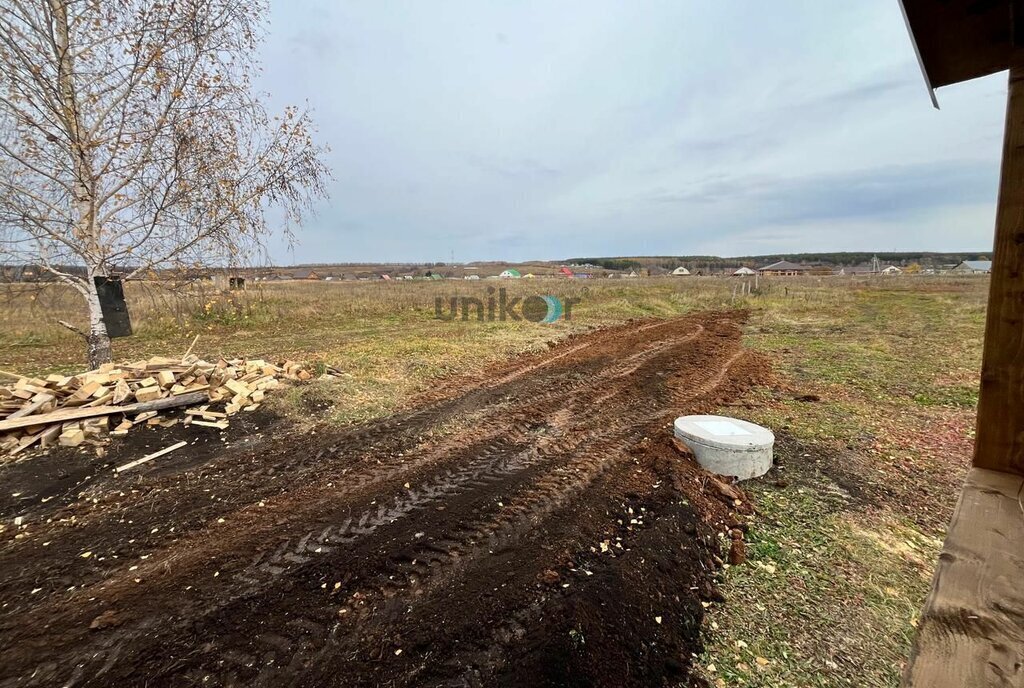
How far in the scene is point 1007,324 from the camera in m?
1.59

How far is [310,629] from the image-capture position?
259cm

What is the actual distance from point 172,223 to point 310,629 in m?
7.24

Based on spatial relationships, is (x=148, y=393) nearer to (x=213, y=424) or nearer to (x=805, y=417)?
(x=213, y=424)

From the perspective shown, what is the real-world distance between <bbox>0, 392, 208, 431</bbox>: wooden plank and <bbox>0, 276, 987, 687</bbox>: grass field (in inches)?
58.4

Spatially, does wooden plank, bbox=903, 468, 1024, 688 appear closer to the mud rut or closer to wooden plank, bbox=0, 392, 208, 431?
the mud rut

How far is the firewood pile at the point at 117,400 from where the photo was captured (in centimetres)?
516

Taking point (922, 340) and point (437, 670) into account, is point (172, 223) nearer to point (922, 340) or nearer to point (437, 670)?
point (437, 670)

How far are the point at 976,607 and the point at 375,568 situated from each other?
10.2 ft

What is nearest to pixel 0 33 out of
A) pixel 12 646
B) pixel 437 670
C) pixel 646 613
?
pixel 12 646

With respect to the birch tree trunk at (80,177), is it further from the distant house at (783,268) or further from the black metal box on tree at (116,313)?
the distant house at (783,268)

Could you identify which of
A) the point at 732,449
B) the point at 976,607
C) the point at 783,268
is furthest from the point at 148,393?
the point at 783,268

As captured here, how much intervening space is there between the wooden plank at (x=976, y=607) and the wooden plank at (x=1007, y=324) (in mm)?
246

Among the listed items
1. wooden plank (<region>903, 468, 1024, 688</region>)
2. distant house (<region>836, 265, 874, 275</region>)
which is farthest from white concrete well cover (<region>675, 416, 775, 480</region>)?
distant house (<region>836, 265, 874, 275</region>)

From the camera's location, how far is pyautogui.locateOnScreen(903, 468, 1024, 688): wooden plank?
0.92 m
